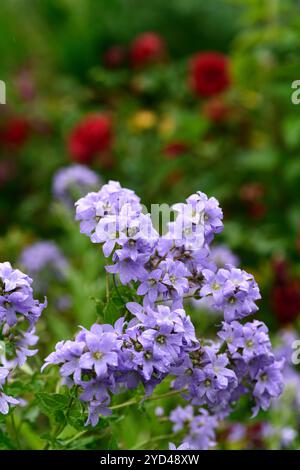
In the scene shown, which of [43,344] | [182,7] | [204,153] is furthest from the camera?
[182,7]

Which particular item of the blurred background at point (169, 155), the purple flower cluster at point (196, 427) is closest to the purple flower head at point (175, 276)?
the purple flower cluster at point (196, 427)

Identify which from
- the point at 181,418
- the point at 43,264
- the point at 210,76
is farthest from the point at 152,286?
the point at 210,76

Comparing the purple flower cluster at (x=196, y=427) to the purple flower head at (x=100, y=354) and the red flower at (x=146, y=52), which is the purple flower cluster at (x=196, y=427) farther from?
the red flower at (x=146, y=52)

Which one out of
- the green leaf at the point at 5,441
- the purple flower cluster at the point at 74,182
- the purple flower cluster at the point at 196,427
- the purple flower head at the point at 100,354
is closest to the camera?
the purple flower head at the point at 100,354

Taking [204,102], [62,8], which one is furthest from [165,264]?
[62,8]

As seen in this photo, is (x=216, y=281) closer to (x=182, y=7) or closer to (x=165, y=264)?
(x=165, y=264)

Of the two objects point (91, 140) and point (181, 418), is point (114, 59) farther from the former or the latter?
point (181, 418)
